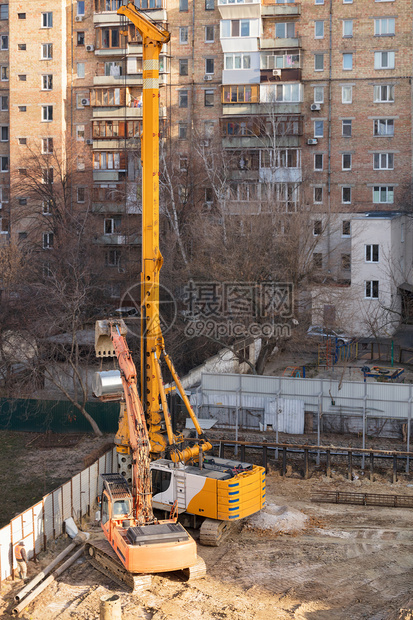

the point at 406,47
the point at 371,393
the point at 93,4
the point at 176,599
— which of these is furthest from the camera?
the point at 93,4

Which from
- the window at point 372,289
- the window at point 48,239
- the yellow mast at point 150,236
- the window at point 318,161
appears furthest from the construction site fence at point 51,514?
the window at point 318,161

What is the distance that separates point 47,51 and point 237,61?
1400cm

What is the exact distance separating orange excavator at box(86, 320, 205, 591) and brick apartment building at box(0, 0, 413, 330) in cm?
2831

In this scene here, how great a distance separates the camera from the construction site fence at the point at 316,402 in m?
22.9

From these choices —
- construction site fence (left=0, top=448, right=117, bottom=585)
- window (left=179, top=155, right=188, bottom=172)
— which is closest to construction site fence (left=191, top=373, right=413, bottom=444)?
construction site fence (left=0, top=448, right=117, bottom=585)

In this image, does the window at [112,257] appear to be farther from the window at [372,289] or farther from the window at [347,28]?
the window at [347,28]

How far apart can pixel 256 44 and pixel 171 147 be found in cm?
862

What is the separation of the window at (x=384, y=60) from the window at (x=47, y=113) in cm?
2274

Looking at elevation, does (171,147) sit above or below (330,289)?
above

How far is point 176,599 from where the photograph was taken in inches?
543

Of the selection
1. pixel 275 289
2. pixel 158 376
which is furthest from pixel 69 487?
pixel 275 289

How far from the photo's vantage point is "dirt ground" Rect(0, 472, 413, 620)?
526 inches

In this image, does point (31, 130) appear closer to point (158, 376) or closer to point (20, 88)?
point (20, 88)

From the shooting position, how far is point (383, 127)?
46281mm
